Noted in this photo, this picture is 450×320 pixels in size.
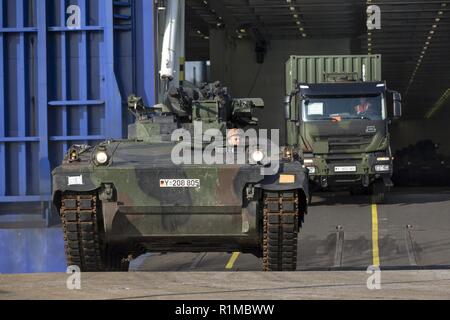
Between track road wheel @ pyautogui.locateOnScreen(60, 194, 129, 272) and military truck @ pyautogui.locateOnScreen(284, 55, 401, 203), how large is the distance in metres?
9.14

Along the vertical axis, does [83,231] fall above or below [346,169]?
below

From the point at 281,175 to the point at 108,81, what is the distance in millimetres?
6687

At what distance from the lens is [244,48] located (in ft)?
101

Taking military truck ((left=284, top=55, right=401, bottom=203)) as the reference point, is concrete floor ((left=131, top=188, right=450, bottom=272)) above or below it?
below

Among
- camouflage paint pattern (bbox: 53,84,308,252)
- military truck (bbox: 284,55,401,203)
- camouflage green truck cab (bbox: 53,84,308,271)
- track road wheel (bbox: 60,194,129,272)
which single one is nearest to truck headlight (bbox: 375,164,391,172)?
military truck (bbox: 284,55,401,203)

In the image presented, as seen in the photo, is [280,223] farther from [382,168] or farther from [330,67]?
[330,67]

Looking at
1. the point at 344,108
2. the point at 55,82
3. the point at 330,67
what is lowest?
the point at 344,108

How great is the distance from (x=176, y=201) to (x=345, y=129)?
9.41 m

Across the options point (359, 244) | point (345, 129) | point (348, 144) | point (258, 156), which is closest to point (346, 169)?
point (348, 144)

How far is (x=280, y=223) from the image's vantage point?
27.9ft

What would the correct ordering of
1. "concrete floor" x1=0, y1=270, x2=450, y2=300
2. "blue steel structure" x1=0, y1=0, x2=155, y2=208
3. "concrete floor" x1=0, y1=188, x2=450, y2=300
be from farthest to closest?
"blue steel structure" x1=0, y1=0, x2=155, y2=208 < "concrete floor" x1=0, y1=188, x2=450, y2=300 < "concrete floor" x1=0, y1=270, x2=450, y2=300

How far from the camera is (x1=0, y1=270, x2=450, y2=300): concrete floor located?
257 inches

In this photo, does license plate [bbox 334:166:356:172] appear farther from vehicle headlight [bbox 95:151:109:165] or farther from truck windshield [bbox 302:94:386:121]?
vehicle headlight [bbox 95:151:109:165]
